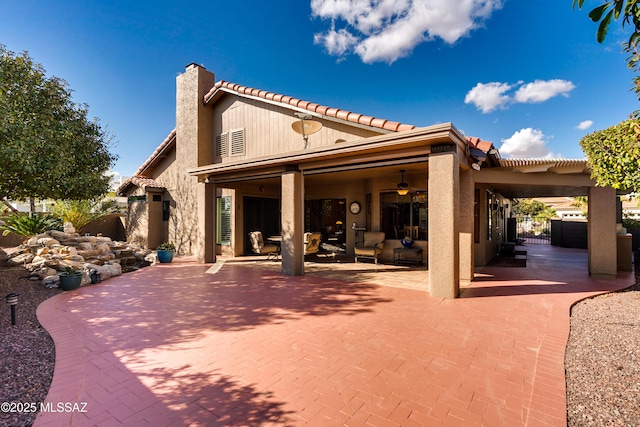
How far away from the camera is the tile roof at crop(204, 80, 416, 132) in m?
8.28

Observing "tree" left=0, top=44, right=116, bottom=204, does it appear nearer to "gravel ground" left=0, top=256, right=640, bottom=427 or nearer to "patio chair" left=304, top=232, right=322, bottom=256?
"gravel ground" left=0, top=256, right=640, bottom=427

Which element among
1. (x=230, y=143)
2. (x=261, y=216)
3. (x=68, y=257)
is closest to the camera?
(x=68, y=257)

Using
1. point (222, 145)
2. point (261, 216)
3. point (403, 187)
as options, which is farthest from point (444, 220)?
point (222, 145)

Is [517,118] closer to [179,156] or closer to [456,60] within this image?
[456,60]

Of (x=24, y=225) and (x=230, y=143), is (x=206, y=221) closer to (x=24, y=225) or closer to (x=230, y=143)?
(x=230, y=143)

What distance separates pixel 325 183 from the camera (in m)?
13.2

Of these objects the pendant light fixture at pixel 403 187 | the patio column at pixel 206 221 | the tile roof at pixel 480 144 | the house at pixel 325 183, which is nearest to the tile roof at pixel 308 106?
the house at pixel 325 183

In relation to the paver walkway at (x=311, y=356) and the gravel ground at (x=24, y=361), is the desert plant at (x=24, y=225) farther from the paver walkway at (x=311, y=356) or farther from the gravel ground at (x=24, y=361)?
the paver walkway at (x=311, y=356)

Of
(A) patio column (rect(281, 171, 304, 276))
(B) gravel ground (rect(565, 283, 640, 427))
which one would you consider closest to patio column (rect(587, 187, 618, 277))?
(B) gravel ground (rect(565, 283, 640, 427))

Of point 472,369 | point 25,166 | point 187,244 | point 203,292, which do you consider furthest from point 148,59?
point 472,369

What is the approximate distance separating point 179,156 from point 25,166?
8.72 metres

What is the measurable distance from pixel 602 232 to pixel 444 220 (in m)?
6.00

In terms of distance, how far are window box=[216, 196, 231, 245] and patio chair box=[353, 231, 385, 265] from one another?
19.7 ft

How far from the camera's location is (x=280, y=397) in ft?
9.56
